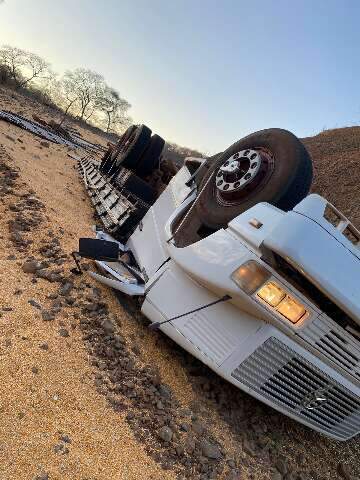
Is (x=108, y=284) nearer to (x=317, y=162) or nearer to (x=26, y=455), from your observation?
(x=26, y=455)

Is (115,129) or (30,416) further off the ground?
(30,416)

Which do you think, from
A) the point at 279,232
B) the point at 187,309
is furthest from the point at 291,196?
the point at 187,309

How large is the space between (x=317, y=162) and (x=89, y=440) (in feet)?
38.0

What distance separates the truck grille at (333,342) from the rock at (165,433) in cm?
108

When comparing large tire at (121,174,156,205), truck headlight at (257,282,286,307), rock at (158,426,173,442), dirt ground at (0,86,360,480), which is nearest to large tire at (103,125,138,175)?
large tire at (121,174,156,205)

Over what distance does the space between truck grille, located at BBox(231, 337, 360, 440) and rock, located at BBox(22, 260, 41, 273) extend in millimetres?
2159

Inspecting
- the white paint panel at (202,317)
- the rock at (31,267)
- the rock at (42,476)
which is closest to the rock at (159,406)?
the white paint panel at (202,317)

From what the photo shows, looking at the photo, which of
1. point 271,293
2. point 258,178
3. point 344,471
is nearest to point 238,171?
point 258,178

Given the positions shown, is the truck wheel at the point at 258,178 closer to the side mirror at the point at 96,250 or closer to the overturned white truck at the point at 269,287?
the overturned white truck at the point at 269,287

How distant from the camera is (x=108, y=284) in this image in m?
4.10

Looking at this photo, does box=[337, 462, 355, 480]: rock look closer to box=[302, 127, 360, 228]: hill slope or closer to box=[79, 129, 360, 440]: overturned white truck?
box=[79, 129, 360, 440]: overturned white truck

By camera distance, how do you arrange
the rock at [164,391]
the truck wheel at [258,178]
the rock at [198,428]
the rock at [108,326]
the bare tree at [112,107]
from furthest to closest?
the bare tree at [112,107]
the rock at [108,326]
the truck wheel at [258,178]
the rock at [164,391]
the rock at [198,428]

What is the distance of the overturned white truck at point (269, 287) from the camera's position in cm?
261

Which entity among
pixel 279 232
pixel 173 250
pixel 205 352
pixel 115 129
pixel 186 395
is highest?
pixel 279 232
